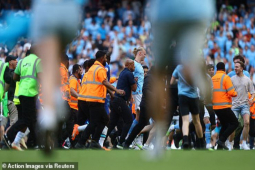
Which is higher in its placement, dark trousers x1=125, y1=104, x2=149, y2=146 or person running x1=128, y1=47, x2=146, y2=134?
person running x1=128, y1=47, x2=146, y2=134

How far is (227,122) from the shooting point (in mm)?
12031

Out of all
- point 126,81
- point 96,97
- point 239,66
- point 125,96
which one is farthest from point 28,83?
point 239,66

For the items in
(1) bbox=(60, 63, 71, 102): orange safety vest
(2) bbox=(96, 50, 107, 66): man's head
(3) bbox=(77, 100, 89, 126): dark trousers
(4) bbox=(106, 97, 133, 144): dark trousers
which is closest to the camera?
(1) bbox=(60, 63, 71, 102): orange safety vest

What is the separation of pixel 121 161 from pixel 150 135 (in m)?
4.81

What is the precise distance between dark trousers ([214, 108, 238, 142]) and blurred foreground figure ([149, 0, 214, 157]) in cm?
619

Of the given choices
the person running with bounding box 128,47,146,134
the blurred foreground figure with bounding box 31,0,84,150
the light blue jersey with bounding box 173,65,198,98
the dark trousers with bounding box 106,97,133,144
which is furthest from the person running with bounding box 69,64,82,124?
the blurred foreground figure with bounding box 31,0,84,150

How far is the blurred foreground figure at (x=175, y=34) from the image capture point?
18.1 ft

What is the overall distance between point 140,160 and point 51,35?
326cm

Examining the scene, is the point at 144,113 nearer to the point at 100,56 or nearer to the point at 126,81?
the point at 126,81

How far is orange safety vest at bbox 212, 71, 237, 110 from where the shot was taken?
39.3 feet

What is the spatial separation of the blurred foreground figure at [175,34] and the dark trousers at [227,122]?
6.19 m

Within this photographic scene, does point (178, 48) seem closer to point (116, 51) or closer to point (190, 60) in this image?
point (190, 60)

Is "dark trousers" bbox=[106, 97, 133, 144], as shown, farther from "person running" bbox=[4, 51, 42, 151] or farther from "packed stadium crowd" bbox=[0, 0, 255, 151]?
"person running" bbox=[4, 51, 42, 151]

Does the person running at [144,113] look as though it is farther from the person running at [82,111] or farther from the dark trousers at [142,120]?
the person running at [82,111]
